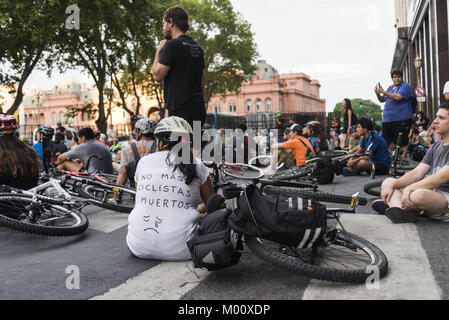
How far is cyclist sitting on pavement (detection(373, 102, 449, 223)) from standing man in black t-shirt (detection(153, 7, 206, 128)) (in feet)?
7.22

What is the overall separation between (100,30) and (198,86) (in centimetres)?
2305

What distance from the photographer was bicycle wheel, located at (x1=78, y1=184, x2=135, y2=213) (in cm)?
555

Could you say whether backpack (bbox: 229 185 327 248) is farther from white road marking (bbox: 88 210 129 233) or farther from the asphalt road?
white road marking (bbox: 88 210 129 233)

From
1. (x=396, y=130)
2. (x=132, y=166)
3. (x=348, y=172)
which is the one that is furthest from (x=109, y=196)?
(x=348, y=172)

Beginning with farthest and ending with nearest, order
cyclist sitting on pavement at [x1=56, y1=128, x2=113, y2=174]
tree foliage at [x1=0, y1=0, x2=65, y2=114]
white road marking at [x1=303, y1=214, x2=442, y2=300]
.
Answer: tree foliage at [x1=0, y1=0, x2=65, y2=114]
cyclist sitting on pavement at [x1=56, y1=128, x2=113, y2=174]
white road marking at [x1=303, y1=214, x2=442, y2=300]

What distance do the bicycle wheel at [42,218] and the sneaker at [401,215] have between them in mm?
3110

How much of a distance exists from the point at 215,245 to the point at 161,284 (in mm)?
464

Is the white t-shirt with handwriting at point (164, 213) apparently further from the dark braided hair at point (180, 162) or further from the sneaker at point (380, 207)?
the sneaker at point (380, 207)

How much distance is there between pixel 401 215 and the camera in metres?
4.57

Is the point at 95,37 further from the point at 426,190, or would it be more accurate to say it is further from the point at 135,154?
the point at 426,190

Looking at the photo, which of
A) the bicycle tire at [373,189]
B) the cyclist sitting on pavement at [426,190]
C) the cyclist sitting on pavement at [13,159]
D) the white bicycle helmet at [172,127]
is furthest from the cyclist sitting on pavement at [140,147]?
the cyclist sitting on pavement at [426,190]

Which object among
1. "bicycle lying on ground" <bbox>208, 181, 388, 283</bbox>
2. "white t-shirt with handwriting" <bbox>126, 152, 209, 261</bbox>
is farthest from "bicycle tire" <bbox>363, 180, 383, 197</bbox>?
"white t-shirt with handwriting" <bbox>126, 152, 209, 261</bbox>
